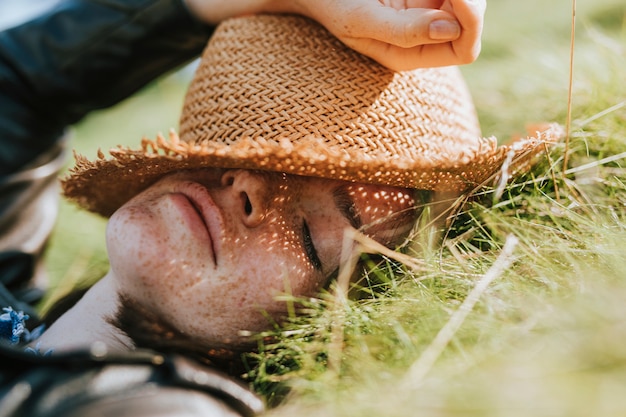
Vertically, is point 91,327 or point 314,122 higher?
point 314,122

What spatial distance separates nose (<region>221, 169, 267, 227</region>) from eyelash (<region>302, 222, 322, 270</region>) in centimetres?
12

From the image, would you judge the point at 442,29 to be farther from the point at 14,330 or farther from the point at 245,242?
the point at 14,330

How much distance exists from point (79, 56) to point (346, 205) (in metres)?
1.42

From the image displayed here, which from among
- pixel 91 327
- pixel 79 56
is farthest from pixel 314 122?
pixel 79 56

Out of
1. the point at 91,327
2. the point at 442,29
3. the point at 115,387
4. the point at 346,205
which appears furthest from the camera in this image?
the point at 91,327

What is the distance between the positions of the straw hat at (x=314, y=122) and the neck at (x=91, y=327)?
0.35 meters

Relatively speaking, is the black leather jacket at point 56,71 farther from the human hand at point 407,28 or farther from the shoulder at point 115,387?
the shoulder at point 115,387

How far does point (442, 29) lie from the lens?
1.22m

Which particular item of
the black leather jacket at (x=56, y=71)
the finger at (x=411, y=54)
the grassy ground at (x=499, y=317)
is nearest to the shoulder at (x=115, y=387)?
the grassy ground at (x=499, y=317)

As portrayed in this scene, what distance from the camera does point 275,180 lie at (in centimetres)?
131

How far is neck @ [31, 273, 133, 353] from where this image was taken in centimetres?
145

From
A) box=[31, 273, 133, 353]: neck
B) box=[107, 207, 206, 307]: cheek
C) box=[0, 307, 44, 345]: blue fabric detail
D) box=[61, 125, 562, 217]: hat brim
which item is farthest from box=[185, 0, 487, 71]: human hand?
box=[0, 307, 44, 345]: blue fabric detail

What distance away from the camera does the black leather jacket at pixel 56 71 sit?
208 cm

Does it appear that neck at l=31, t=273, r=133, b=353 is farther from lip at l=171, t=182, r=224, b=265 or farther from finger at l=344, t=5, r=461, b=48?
finger at l=344, t=5, r=461, b=48
